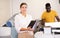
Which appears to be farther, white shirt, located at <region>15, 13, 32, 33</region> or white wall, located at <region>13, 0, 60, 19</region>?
→ white wall, located at <region>13, 0, 60, 19</region>

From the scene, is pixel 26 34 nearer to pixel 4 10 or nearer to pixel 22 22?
pixel 22 22

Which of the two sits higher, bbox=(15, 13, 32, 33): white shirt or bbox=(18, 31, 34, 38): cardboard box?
bbox=(15, 13, 32, 33): white shirt

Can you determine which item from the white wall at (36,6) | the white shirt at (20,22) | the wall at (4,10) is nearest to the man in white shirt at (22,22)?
the white shirt at (20,22)

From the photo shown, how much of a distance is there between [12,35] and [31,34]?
1.08ft

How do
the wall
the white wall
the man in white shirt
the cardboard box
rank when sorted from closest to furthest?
the cardboard box < the man in white shirt < the wall < the white wall

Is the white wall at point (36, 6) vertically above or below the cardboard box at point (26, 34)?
above

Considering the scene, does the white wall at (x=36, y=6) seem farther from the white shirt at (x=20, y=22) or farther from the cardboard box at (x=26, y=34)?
the cardboard box at (x=26, y=34)

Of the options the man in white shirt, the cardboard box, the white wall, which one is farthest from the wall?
the cardboard box

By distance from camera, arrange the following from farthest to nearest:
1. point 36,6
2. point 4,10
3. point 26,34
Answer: point 36,6 → point 4,10 → point 26,34

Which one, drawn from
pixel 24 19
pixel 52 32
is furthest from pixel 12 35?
pixel 52 32

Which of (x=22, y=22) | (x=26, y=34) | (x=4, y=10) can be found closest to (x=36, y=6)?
(x=4, y=10)

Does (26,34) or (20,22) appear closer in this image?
(26,34)

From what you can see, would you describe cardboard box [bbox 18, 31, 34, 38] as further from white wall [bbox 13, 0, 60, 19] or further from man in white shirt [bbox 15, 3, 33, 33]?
white wall [bbox 13, 0, 60, 19]

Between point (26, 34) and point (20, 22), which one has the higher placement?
point (20, 22)
